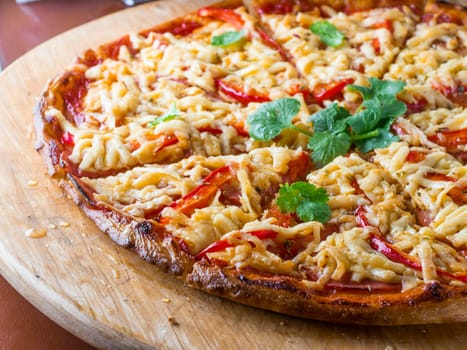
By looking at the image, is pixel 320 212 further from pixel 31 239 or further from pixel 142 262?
pixel 31 239

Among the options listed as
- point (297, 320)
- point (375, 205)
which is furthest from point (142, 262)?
point (375, 205)

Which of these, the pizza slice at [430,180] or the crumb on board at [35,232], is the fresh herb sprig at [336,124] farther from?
the crumb on board at [35,232]

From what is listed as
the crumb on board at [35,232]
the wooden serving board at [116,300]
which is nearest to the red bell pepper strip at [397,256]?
the wooden serving board at [116,300]

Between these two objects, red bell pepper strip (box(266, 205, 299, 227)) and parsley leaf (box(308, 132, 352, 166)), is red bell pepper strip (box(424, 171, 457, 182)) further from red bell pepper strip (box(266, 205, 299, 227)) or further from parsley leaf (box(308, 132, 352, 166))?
red bell pepper strip (box(266, 205, 299, 227))

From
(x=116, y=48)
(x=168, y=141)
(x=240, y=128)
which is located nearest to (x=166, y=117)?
(x=168, y=141)

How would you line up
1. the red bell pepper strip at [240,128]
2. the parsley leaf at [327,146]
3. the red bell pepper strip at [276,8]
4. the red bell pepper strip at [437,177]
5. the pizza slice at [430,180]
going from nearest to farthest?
the pizza slice at [430,180]
the red bell pepper strip at [437,177]
the parsley leaf at [327,146]
the red bell pepper strip at [240,128]
the red bell pepper strip at [276,8]

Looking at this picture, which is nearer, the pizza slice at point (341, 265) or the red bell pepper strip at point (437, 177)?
the pizza slice at point (341, 265)

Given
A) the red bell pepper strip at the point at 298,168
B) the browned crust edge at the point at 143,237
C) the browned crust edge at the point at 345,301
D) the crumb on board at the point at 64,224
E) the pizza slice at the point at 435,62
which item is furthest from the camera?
the pizza slice at the point at 435,62

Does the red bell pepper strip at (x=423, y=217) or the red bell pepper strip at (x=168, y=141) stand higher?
the red bell pepper strip at (x=168, y=141)
